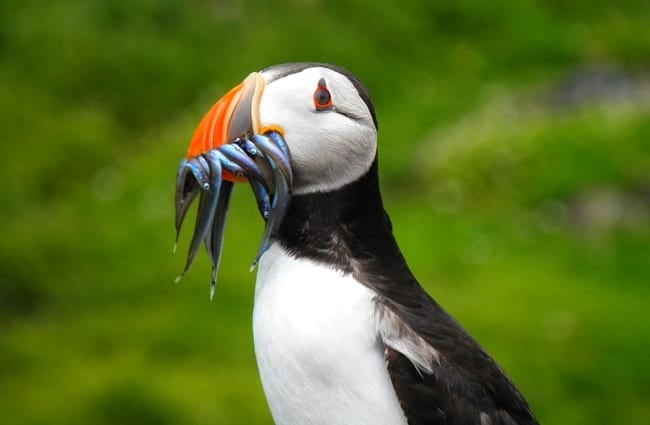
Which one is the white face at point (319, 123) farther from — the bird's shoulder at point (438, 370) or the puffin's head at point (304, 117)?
the bird's shoulder at point (438, 370)

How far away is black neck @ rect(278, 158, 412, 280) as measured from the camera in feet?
10.6

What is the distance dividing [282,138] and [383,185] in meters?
7.25

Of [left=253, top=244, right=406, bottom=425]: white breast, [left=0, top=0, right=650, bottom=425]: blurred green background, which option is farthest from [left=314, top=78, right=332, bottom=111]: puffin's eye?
[left=0, top=0, right=650, bottom=425]: blurred green background

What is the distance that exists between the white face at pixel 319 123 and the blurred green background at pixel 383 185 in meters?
4.17

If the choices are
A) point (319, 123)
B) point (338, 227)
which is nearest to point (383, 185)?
point (338, 227)

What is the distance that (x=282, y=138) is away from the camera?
3.10m

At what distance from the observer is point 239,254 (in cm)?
902

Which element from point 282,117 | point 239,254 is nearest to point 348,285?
point 282,117

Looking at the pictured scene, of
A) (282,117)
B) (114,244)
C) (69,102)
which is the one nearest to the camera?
(282,117)

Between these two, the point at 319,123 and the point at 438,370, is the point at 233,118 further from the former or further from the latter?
the point at 438,370

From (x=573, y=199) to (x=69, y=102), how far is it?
4.75 metres

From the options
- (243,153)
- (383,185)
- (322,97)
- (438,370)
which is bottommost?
(383,185)

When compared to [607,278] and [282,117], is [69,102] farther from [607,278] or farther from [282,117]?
[282,117]

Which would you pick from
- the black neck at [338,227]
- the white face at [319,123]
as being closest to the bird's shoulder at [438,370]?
the black neck at [338,227]
